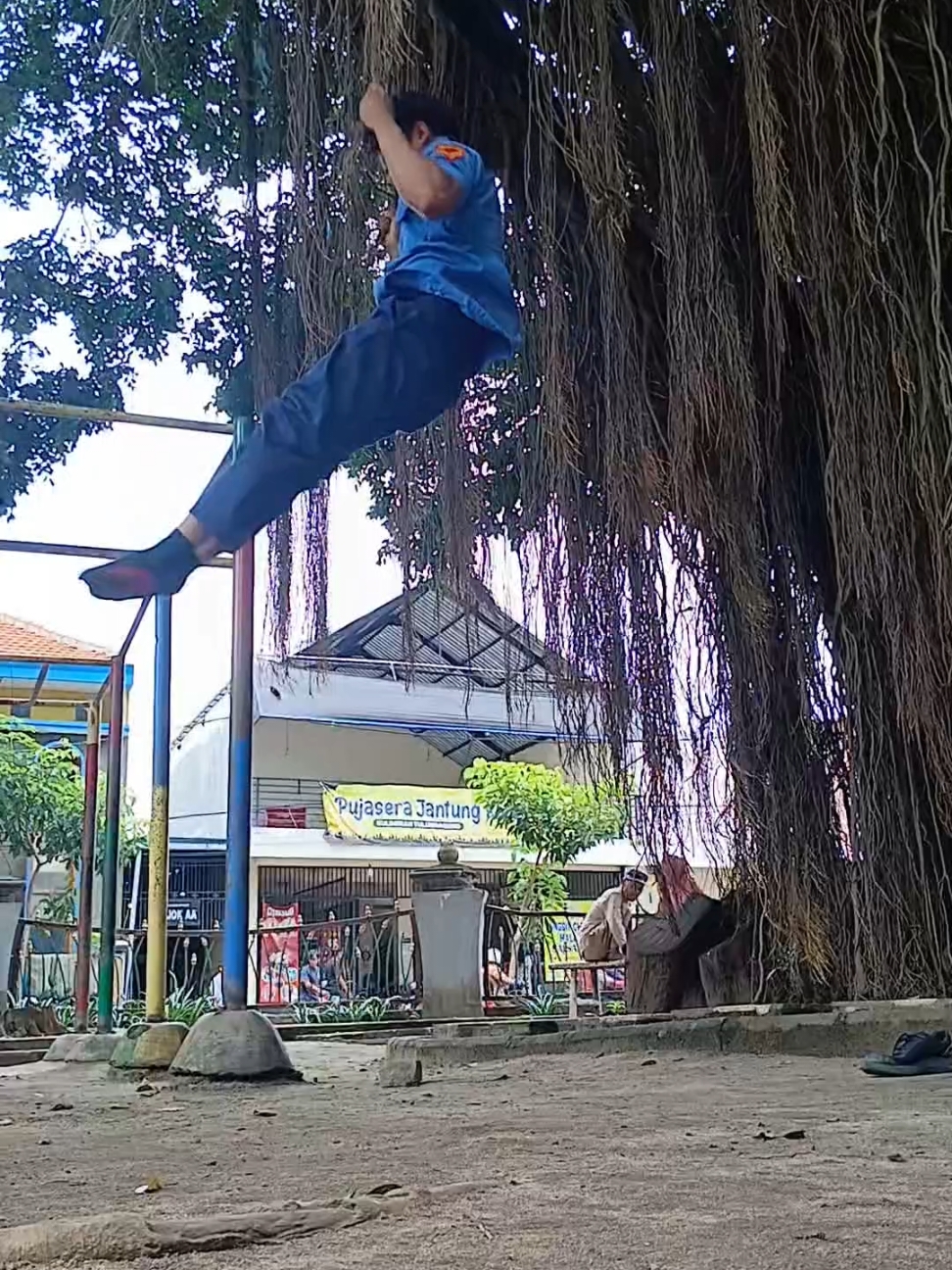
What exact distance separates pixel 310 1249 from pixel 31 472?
2.87 meters

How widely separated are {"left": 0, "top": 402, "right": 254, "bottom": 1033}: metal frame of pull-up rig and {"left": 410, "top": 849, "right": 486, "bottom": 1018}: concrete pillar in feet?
7.59

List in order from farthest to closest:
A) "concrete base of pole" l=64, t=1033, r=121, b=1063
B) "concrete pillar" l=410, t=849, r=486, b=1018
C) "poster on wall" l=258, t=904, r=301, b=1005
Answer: "poster on wall" l=258, t=904, r=301, b=1005
"concrete pillar" l=410, t=849, r=486, b=1018
"concrete base of pole" l=64, t=1033, r=121, b=1063

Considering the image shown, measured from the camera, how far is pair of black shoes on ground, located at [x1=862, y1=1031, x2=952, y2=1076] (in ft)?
8.87

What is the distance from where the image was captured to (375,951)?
902 cm

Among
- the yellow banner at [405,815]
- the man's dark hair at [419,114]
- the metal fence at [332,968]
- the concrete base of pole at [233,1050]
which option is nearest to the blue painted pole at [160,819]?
the concrete base of pole at [233,1050]

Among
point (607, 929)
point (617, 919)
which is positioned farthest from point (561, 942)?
point (617, 919)

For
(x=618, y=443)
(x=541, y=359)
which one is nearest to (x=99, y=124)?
(x=541, y=359)

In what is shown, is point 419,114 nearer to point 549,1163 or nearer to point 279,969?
point 549,1163

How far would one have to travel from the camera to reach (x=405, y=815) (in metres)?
12.8

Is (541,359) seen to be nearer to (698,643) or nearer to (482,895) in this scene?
(698,643)

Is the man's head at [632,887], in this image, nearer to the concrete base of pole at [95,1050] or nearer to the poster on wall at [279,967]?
the concrete base of pole at [95,1050]

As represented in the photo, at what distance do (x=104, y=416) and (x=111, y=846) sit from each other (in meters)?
1.84

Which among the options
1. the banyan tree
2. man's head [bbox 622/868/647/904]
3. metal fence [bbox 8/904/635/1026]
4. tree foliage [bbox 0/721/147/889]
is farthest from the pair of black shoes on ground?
tree foliage [bbox 0/721/147/889]

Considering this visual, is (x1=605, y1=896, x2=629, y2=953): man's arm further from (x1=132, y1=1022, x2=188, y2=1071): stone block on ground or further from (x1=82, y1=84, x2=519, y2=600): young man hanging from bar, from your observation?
(x1=82, y1=84, x2=519, y2=600): young man hanging from bar
